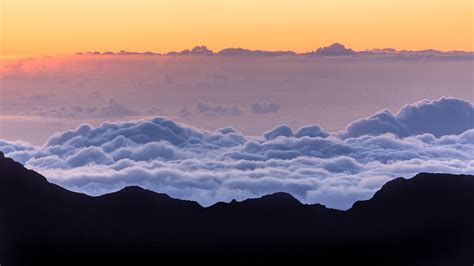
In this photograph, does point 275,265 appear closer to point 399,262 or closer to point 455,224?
point 399,262

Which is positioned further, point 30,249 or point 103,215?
point 103,215

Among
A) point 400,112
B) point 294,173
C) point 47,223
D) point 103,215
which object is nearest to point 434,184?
point 400,112

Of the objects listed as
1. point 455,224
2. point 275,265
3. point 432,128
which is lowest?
point 275,265

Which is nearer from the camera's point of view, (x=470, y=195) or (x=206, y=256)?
(x=206, y=256)

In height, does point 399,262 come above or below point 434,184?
below

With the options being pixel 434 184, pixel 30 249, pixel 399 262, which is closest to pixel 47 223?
pixel 30 249

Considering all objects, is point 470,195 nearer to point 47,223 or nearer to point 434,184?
point 434,184
